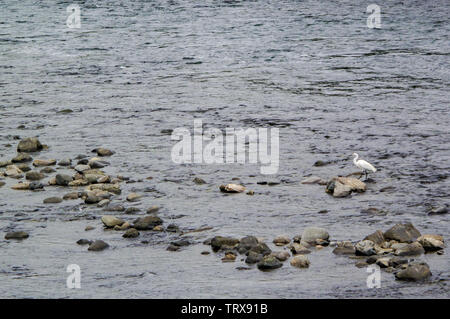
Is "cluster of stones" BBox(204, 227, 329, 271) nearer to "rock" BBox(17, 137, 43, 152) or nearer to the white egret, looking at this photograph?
the white egret

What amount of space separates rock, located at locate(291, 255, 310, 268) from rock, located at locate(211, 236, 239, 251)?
79 cm

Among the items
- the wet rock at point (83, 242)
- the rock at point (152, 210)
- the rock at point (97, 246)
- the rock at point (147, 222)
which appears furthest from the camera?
the rock at point (152, 210)

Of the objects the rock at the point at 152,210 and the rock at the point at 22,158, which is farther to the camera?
the rock at the point at 22,158

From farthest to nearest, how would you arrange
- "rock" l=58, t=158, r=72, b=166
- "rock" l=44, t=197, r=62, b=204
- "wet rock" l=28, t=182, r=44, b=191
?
"rock" l=58, t=158, r=72, b=166 < "wet rock" l=28, t=182, r=44, b=191 < "rock" l=44, t=197, r=62, b=204

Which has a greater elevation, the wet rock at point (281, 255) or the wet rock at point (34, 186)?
the wet rock at point (34, 186)

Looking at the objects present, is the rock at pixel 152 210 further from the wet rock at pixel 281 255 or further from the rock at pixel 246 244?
the wet rock at pixel 281 255

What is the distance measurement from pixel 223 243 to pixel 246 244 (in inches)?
10.8

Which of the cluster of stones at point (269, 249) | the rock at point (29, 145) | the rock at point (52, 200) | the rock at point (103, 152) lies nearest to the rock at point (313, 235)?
the cluster of stones at point (269, 249)

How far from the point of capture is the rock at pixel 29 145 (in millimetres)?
12828

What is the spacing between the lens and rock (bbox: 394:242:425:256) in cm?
844

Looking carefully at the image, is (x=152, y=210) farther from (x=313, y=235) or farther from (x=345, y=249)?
(x=345, y=249)

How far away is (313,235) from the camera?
891 centimetres

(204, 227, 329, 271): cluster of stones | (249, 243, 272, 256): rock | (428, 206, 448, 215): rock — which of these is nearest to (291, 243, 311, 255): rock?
(204, 227, 329, 271): cluster of stones
